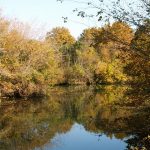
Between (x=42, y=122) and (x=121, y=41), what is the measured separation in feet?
57.4

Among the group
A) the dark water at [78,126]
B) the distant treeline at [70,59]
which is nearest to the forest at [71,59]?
the distant treeline at [70,59]

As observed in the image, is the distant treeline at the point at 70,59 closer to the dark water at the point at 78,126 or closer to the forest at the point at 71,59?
the forest at the point at 71,59

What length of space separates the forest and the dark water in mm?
1768

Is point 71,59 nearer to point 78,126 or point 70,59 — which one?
point 70,59

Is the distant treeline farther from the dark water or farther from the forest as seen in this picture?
the dark water

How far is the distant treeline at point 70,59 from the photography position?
11.2 meters

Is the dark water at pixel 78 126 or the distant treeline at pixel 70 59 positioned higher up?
the distant treeline at pixel 70 59

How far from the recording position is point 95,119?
91.1 ft

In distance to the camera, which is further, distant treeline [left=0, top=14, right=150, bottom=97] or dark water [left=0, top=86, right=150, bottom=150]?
dark water [left=0, top=86, right=150, bottom=150]

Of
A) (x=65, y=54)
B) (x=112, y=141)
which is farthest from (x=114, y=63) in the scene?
(x=112, y=141)

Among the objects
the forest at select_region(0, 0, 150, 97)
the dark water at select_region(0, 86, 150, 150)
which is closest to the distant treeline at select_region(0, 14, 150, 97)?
the forest at select_region(0, 0, 150, 97)

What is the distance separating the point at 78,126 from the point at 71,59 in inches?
1972

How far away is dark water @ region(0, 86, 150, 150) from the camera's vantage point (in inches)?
779

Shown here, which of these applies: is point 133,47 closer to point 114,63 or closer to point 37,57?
point 37,57
